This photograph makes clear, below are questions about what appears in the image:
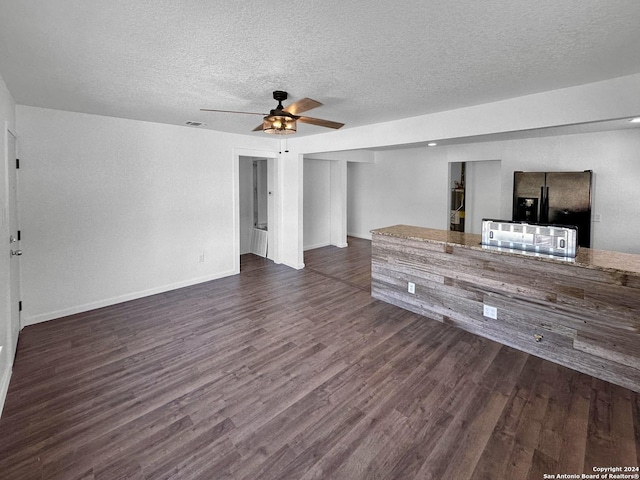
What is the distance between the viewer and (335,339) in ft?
10.7

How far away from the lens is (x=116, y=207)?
4.17m

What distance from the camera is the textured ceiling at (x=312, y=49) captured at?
63.3 inches

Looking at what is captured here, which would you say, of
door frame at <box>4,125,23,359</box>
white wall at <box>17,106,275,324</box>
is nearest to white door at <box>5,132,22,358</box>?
door frame at <box>4,125,23,359</box>

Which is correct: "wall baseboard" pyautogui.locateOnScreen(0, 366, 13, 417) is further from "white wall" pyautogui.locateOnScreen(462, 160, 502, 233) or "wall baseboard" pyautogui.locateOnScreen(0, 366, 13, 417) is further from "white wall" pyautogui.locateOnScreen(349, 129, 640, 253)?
"white wall" pyautogui.locateOnScreen(462, 160, 502, 233)

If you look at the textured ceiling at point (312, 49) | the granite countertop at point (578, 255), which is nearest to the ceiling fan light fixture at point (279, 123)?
the textured ceiling at point (312, 49)

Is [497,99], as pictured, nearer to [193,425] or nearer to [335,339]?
[335,339]

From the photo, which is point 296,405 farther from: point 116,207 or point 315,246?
point 315,246

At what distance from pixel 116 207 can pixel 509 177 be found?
664cm

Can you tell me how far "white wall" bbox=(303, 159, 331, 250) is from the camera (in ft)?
24.5

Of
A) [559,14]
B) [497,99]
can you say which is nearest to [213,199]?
[497,99]

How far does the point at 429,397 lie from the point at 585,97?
2828 millimetres

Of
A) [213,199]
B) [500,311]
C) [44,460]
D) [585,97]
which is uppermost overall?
[585,97]

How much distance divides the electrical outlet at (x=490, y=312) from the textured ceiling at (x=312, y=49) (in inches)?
83.8

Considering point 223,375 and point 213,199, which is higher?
point 213,199
